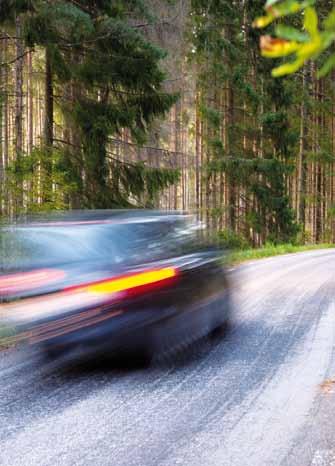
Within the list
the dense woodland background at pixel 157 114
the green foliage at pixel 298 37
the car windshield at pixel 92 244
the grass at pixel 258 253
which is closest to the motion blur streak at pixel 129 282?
the car windshield at pixel 92 244

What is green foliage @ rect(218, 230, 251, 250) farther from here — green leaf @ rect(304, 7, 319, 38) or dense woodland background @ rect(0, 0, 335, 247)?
green leaf @ rect(304, 7, 319, 38)

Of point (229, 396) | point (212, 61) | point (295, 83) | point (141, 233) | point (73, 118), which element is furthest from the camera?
point (295, 83)

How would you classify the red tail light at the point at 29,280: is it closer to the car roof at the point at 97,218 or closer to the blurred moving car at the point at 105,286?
the blurred moving car at the point at 105,286

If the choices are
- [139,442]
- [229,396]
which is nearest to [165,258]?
[229,396]

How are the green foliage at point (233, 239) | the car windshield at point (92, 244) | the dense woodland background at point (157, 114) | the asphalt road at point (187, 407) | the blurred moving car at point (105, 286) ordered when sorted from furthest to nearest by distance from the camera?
the green foliage at point (233, 239) → the dense woodland background at point (157, 114) → the car windshield at point (92, 244) → the blurred moving car at point (105, 286) → the asphalt road at point (187, 407)

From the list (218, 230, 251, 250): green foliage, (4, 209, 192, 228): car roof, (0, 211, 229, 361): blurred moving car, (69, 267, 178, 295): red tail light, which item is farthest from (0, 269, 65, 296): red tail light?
(218, 230, 251, 250): green foliage

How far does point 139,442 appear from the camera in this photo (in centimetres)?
438

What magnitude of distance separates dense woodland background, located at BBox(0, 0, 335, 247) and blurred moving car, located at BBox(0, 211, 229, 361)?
203cm

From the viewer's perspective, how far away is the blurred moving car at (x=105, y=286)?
5.79m

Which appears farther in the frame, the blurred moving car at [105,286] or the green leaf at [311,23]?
the blurred moving car at [105,286]

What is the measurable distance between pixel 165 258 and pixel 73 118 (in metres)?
10.8

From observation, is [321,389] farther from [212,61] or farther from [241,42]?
[241,42]

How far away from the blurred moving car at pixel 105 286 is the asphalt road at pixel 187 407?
0.41 meters

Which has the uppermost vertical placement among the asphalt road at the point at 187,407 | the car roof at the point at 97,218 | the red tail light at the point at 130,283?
the car roof at the point at 97,218
